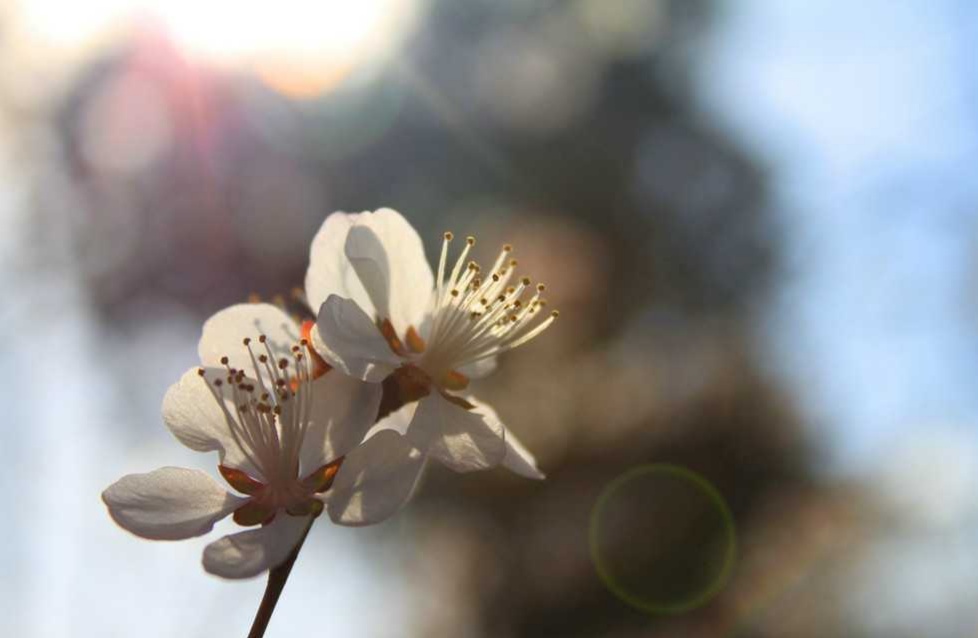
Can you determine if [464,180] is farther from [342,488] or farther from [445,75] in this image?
[342,488]

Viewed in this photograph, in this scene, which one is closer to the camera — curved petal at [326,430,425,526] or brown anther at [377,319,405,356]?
curved petal at [326,430,425,526]

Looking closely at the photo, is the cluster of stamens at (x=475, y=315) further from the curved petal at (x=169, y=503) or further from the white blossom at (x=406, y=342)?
the curved petal at (x=169, y=503)

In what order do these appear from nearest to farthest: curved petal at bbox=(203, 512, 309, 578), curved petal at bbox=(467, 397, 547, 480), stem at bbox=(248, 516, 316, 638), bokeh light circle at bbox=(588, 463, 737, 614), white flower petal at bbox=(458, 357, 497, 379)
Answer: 1. stem at bbox=(248, 516, 316, 638)
2. curved petal at bbox=(203, 512, 309, 578)
3. curved petal at bbox=(467, 397, 547, 480)
4. white flower petal at bbox=(458, 357, 497, 379)
5. bokeh light circle at bbox=(588, 463, 737, 614)

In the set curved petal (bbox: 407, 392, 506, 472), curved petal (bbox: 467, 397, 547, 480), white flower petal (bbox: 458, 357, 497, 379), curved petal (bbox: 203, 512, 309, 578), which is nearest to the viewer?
curved petal (bbox: 203, 512, 309, 578)

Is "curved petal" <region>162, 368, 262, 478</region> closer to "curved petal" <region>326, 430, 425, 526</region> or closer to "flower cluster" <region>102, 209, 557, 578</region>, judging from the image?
"flower cluster" <region>102, 209, 557, 578</region>

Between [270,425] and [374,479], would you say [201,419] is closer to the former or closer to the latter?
[270,425]

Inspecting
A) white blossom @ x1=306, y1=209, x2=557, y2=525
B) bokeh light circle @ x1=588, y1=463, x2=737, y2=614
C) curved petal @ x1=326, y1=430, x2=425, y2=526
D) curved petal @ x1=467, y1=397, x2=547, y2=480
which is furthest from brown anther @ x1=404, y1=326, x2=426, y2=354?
bokeh light circle @ x1=588, y1=463, x2=737, y2=614
